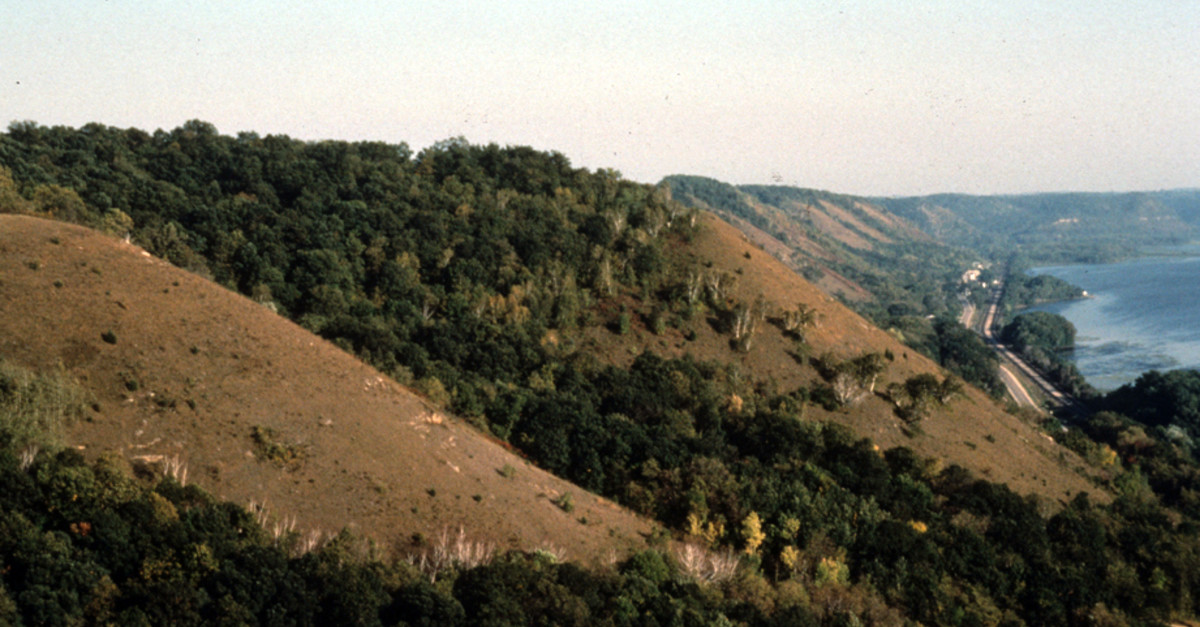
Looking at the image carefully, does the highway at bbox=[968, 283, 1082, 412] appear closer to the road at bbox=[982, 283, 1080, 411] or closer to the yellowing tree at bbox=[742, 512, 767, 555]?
the road at bbox=[982, 283, 1080, 411]

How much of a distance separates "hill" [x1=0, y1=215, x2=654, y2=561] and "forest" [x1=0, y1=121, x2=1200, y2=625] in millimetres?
3398

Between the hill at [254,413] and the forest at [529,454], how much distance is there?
11.1ft

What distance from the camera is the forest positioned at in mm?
27141

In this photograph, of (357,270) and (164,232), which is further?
(357,270)

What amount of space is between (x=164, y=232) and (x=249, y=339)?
99.9ft

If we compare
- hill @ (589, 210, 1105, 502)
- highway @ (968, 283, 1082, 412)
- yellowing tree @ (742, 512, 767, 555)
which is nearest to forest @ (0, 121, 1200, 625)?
yellowing tree @ (742, 512, 767, 555)

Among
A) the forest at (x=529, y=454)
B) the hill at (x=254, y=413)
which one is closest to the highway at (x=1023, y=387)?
the forest at (x=529, y=454)

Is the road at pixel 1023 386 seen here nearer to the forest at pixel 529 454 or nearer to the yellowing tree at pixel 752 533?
the forest at pixel 529 454

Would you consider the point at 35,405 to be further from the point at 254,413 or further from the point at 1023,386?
the point at 1023,386

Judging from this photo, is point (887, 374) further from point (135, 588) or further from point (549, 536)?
point (135, 588)

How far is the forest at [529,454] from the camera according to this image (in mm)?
27141

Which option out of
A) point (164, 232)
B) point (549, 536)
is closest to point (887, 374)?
point (549, 536)

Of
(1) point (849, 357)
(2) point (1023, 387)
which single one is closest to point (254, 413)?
(1) point (849, 357)

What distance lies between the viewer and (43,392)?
3234 centimetres
